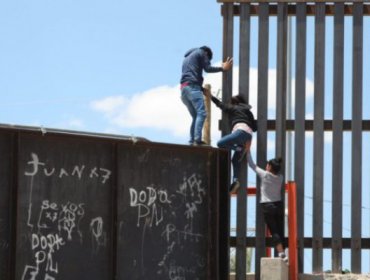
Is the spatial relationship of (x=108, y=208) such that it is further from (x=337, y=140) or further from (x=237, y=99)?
(x=337, y=140)

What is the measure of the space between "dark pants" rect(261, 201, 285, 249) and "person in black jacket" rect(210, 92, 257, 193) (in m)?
0.62

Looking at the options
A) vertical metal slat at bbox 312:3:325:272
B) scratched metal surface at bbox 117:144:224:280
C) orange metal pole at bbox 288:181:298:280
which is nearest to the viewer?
scratched metal surface at bbox 117:144:224:280

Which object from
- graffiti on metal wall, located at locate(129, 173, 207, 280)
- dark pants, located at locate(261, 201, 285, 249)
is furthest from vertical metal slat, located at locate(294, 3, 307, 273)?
graffiti on metal wall, located at locate(129, 173, 207, 280)

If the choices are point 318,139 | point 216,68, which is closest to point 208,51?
point 216,68

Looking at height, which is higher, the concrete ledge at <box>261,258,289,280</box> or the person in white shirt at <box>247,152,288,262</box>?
the person in white shirt at <box>247,152,288,262</box>

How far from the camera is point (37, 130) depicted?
44.2 ft

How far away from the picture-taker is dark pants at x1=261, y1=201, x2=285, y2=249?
15.8 m

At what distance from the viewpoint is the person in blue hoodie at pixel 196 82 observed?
15.7m

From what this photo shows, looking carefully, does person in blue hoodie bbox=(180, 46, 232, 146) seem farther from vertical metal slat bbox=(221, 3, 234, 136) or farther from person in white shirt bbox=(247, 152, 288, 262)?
person in white shirt bbox=(247, 152, 288, 262)

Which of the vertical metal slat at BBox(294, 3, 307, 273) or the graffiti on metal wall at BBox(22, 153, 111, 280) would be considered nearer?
the graffiti on metal wall at BBox(22, 153, 111, 280)

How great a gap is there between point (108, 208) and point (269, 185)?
2959 millimetres

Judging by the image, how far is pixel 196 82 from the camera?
16.1 metres

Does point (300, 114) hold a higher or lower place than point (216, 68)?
lower

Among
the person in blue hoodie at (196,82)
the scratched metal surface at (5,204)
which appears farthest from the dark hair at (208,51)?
the scratched metal surface at (5,204)
